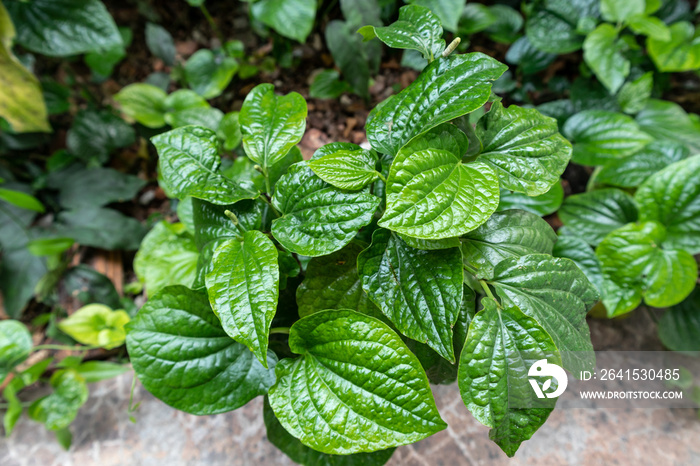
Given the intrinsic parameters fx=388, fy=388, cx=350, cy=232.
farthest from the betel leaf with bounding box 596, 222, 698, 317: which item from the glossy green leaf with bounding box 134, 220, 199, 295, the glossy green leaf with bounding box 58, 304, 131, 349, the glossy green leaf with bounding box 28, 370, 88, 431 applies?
the glossy green leaf with bounding box 28, 370, 88, 431

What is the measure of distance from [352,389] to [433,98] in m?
0.50

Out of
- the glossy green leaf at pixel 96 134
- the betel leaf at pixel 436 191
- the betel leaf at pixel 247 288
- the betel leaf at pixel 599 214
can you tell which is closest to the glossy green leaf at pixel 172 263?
the betel leaf at pixel 247 288

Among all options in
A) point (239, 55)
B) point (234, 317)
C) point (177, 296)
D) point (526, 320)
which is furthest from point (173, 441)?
point (239, 55)

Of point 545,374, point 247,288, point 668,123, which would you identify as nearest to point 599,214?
A: point 668,123

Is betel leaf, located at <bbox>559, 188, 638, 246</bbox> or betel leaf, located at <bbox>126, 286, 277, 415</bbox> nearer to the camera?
betel leaf, located at <bbox>126, 286, 277, 415</bbox>

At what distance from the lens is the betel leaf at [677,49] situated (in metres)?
1.26

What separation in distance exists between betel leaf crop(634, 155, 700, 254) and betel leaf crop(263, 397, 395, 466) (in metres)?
0.89

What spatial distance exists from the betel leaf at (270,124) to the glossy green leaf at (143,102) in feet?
2.58

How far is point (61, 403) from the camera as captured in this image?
1.22m

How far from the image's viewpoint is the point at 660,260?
0.96 m

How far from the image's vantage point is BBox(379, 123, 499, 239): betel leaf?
544mm

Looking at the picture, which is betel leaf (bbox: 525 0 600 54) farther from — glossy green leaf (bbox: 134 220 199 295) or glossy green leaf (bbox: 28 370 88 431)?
glossy green leaf (bbox: 28 370 88 431)

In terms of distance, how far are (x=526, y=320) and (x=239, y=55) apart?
1.49 m

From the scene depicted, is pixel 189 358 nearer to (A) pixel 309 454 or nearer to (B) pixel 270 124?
(A) pixel 309 454
